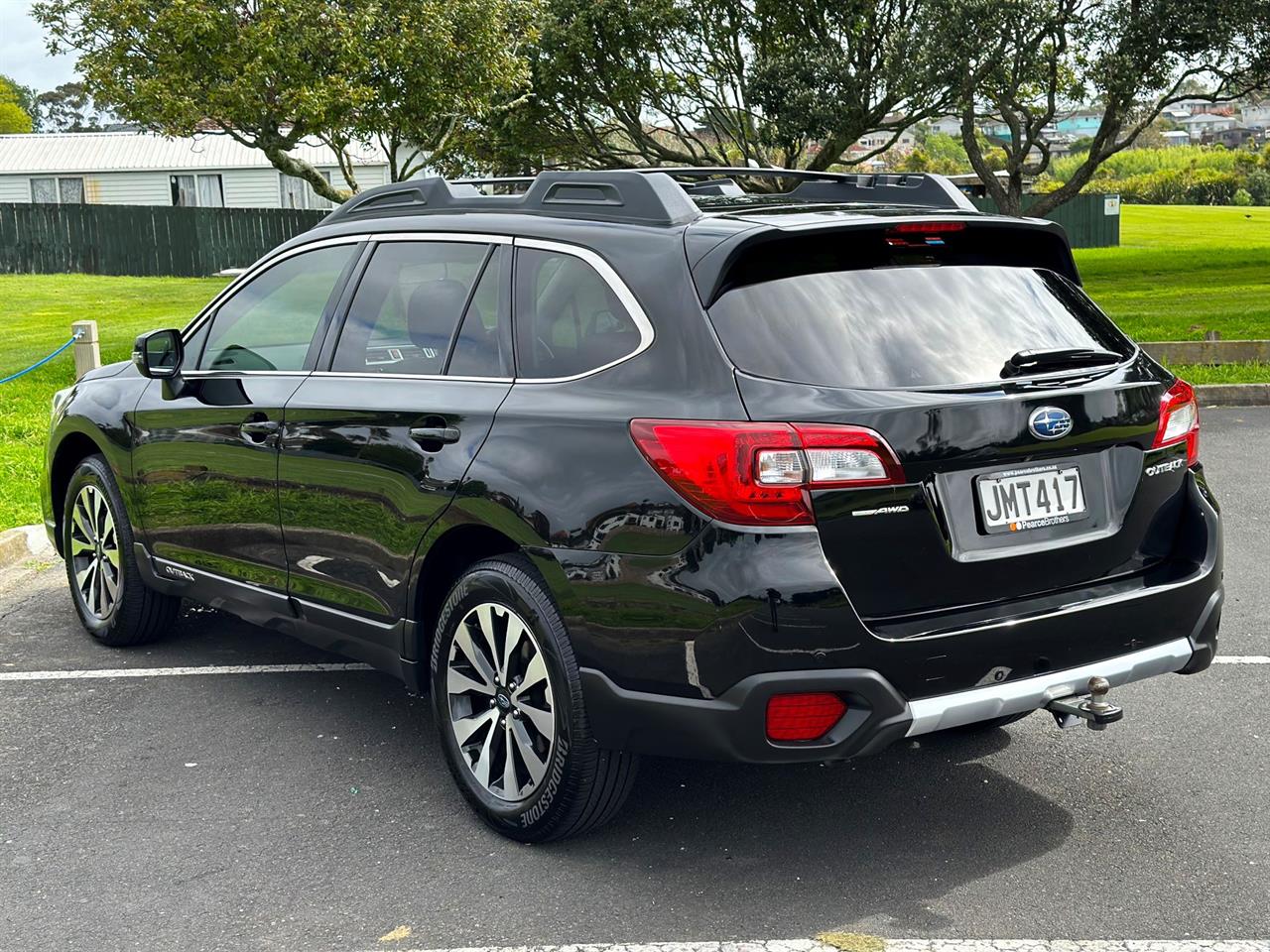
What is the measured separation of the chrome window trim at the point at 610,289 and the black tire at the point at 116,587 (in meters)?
2.55

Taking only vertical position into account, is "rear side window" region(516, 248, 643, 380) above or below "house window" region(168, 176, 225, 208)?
below

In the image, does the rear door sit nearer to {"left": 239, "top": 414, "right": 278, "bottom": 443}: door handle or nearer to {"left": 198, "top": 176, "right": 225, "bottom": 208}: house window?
{"left": 239, "top": 414, "right": 278, "bottom": 443}: door handle

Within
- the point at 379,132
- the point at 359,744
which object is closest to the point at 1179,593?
the point at 359,744

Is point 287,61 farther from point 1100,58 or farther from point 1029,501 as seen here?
point 1029,501

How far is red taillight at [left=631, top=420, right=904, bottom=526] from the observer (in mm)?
3660

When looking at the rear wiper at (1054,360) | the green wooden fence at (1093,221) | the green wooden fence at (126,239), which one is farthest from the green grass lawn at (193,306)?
the rear wiper at (1054,360)

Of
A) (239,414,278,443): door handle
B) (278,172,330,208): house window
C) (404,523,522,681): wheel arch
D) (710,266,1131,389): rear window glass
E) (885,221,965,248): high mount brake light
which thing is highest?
(278,172,330,208): house window

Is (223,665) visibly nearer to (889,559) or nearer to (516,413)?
(516,413)

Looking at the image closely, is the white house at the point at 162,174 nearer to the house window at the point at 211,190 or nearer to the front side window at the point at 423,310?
the house window at the point at 211,190

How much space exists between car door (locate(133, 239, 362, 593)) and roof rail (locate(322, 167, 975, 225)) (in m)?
0.29

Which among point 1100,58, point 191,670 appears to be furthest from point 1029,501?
point 1100,58

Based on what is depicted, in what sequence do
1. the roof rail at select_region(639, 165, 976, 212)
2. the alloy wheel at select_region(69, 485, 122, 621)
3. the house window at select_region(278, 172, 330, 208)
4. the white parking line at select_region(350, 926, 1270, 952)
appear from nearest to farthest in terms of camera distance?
the white parking line at select_region(350, 926, 1270, 952) → the roof rail at select_region(639, 165, 976, 212) → the alloy wheel at select_region(69, 485, 122, 621) → the house window at select_region(278, 172, 330, 208)

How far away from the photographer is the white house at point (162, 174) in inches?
1818

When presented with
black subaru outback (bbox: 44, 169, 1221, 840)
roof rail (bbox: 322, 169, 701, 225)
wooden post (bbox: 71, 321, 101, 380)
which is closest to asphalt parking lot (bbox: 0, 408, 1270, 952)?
black subaru outback (bbox: 44, 169, 1221, 840)
